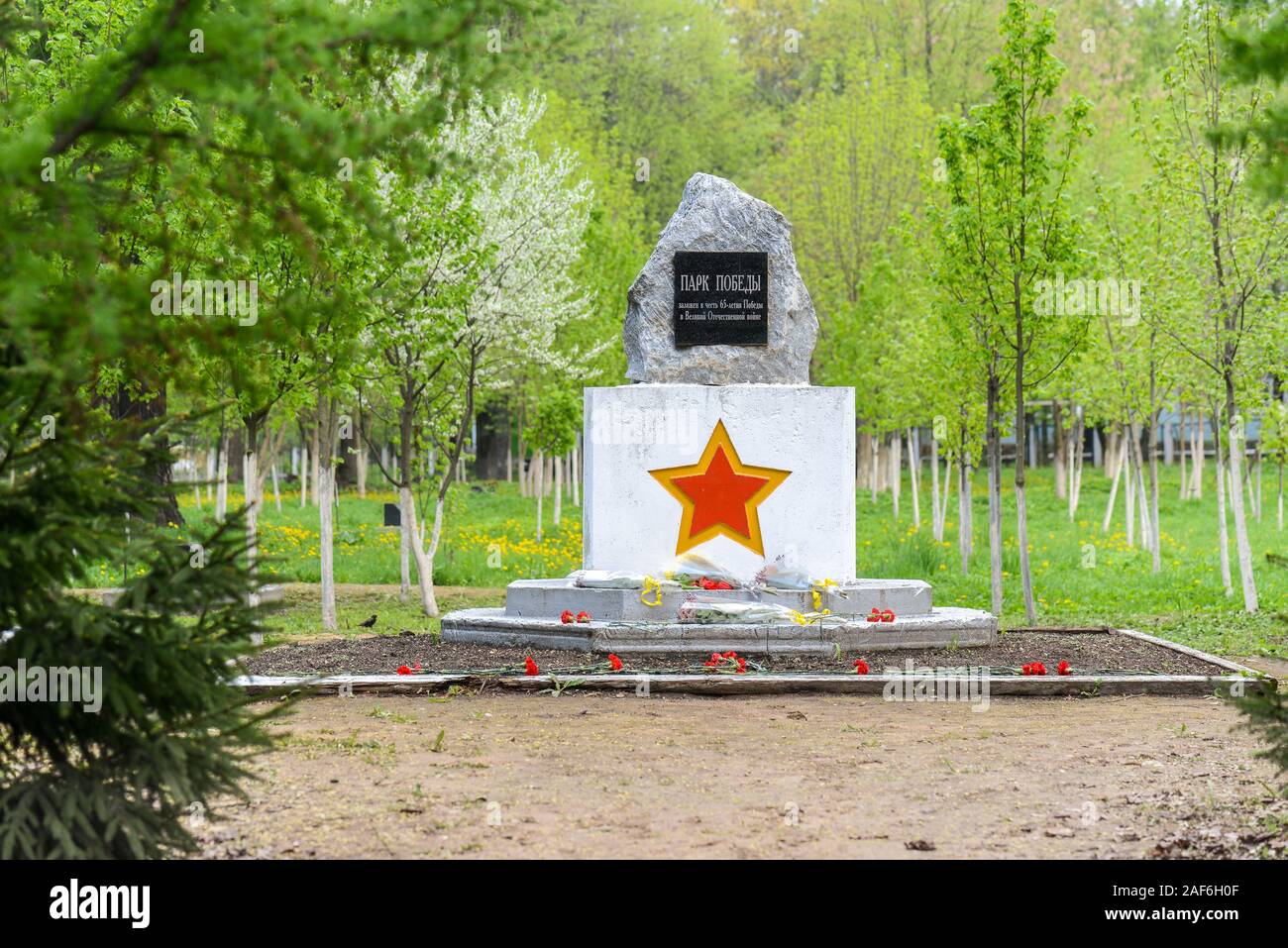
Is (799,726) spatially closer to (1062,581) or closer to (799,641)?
(799,641)

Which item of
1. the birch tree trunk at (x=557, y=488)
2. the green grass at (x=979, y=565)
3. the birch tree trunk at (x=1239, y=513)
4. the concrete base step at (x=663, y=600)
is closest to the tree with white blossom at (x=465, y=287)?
the green grass at (x=979, y=565)

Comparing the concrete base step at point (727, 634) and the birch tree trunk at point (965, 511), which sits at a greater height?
the birch tree trunk at point (965, 511)

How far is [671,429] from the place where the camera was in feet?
40.0

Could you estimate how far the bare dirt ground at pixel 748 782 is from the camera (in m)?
5.56

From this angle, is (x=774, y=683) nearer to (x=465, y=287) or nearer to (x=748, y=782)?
(x=748, y=782)

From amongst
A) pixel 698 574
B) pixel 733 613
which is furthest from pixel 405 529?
pixel 733 613

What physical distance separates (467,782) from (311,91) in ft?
21.0

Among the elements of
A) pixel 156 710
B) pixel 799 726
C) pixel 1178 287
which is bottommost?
pixel 799 726

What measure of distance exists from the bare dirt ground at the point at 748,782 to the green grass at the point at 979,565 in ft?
6.88

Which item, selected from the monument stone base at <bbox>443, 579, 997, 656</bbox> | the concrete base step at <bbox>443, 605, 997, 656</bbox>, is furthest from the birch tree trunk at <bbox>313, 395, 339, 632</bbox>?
the concrete base step at <bbox>443, 605, 997, 656</bbox>

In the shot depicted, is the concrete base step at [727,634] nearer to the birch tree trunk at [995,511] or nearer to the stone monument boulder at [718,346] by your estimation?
the birch tree trunk at [995,511]

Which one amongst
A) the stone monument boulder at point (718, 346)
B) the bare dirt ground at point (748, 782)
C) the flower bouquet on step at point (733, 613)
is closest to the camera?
the bare dirt ground at point (748, 782)

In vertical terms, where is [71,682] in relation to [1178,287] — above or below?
below

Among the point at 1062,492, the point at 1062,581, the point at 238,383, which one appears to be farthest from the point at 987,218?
the point at 1062,492
